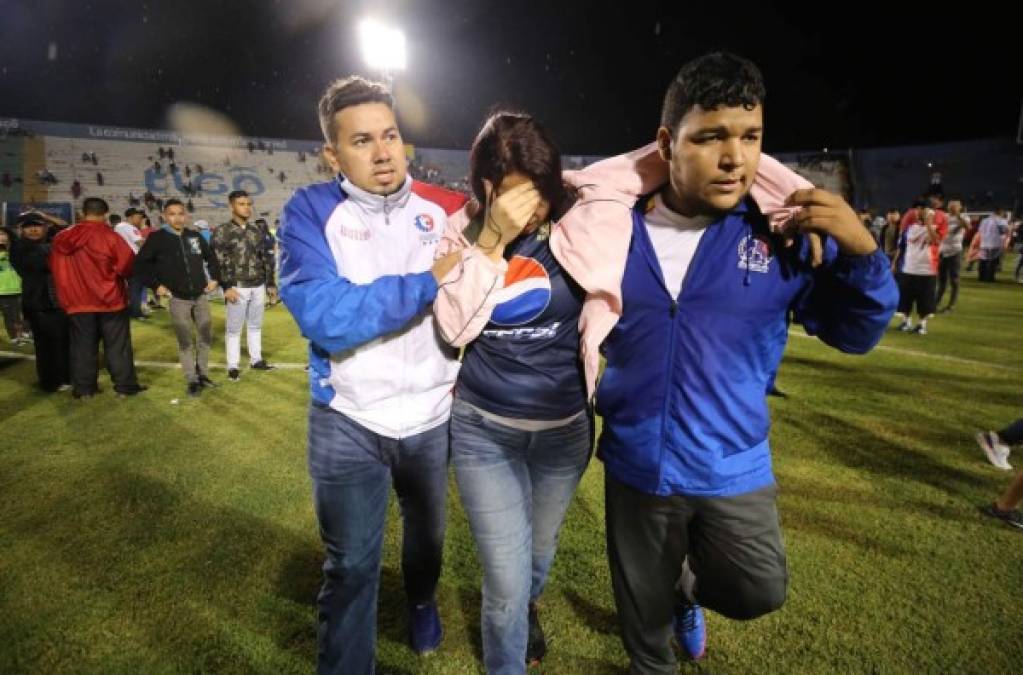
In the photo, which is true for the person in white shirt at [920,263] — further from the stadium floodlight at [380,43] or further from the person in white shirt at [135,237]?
the person in white shirt at [135,237]

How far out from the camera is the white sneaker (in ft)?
14.0

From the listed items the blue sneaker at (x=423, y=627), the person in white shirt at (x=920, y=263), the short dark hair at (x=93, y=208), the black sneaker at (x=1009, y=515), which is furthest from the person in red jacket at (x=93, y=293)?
the person in white shirt at (x=920, y=263)

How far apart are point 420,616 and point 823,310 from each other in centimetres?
214

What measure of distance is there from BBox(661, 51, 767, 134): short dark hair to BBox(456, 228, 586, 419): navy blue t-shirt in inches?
25.0

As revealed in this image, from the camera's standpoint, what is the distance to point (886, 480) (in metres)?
4.21

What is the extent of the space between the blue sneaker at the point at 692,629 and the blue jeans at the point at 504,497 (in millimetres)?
856

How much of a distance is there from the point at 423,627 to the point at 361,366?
1.36 meters

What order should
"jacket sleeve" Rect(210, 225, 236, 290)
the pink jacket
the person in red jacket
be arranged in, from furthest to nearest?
"jacket sleeve" Rect(210, 225, 236, 290), the person in red jacket, the pink jacket

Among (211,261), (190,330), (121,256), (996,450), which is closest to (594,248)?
(996,450)

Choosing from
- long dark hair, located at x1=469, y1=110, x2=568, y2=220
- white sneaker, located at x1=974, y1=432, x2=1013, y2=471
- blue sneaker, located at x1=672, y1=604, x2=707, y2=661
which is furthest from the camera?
white sneaker, located at x1=974, y1=432, x2=1013, y2=471

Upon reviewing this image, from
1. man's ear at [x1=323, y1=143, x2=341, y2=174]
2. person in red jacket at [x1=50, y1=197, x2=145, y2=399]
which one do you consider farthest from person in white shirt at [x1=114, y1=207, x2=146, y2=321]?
man's ear at [x1=323, y1=143, x2=341, y2=174]

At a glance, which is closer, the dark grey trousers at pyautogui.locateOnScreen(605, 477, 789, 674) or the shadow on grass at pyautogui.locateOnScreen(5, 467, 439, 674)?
the dark grey trousers at pyautogui.locateOnScreen(605, 477, 789, 674)

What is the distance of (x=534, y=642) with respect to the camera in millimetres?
2486

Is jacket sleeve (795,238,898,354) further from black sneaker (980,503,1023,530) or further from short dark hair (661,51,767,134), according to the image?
black sneaker (980,503,1023,530)
